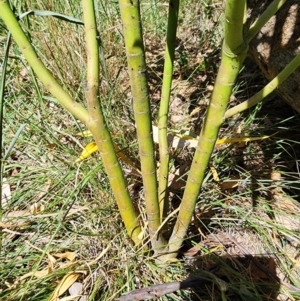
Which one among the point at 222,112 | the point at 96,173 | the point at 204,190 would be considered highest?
the point at 222,112

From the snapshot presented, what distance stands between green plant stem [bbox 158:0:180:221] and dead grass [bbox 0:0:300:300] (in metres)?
0.19

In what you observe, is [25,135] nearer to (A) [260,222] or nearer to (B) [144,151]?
Answer: (B) [144,151]

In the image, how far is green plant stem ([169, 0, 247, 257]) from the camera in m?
0.71

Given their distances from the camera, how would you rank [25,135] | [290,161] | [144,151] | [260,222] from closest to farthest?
[144,151] < [260,222] < [290,161] < [25,135]

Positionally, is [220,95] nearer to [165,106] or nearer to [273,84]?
[273,84]

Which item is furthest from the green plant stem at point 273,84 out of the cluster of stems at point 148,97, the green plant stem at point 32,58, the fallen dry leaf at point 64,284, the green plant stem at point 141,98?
the fallen dry leaf at point 64,284

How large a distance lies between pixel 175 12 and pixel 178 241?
23.3 inches

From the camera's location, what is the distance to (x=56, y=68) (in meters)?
1.75

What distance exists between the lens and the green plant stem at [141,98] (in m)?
0.80

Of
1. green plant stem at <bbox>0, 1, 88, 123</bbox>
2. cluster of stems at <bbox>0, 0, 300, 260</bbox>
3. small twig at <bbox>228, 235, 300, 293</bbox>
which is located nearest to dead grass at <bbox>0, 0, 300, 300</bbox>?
small twig at <bbox>228, 235, 300, 293</bbox>

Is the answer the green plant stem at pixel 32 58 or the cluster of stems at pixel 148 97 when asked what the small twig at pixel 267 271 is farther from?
the green plant stem at pixel 32 58

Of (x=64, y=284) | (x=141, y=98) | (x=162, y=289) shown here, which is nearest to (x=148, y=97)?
(x=141, y=98)

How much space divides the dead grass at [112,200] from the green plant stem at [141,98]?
7.7 inches

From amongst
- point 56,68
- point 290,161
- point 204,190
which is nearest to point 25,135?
point 56,68
